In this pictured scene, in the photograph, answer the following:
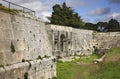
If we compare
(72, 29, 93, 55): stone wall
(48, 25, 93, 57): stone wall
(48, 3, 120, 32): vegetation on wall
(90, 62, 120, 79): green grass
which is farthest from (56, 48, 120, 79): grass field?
(48, 3, 120, 32): vegetation on wall

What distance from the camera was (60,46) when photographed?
131ft

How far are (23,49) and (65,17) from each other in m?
37.1

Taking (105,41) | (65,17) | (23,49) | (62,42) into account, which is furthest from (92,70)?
(65,17)

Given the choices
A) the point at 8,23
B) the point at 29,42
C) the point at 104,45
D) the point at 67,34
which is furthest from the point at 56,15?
the point at 8,23

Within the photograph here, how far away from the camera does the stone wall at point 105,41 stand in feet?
162

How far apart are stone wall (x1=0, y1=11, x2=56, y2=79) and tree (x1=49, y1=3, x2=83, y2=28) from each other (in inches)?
1126

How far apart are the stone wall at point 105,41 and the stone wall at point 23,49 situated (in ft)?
73.0

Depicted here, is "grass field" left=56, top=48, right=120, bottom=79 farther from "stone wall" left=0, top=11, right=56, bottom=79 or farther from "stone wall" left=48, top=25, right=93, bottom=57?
"stone wall" left=0, top=11, right=56, bottom=79

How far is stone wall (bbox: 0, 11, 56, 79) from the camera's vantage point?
1816 cm

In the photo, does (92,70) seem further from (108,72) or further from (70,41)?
(70,41)

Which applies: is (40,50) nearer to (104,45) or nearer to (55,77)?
(55,77)

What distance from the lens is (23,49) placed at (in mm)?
21672

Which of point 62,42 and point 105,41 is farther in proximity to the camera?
point 105,41

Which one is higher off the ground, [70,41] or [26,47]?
[26,47]
